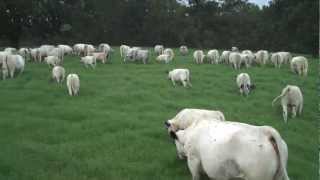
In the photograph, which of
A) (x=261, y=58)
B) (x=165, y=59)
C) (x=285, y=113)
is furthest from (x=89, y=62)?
(x=285, y=113)

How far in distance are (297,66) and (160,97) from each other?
13169 mm

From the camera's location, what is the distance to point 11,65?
29.5 metres

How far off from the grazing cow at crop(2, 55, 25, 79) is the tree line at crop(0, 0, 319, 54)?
80.8 feet

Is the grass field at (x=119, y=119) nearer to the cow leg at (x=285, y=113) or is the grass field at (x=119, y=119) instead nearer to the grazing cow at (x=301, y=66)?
the cow leg at (x=285, y=113)

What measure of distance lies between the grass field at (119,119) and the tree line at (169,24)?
24.3m

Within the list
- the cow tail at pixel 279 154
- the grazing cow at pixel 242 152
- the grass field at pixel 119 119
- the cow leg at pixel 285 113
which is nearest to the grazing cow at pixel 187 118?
the grass field at pixel 119 119

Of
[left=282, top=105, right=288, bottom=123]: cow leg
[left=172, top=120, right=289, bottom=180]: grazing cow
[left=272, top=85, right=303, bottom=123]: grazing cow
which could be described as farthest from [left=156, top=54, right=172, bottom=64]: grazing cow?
[left=172, top=120, right=289, bottom=180]: grazing cow

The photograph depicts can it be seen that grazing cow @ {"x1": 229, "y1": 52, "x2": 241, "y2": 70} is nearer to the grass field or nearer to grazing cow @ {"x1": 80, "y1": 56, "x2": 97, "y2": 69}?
the grass field

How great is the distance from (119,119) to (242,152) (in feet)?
30.9

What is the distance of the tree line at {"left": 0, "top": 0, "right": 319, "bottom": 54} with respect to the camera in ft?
185

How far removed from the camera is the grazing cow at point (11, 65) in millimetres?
28831

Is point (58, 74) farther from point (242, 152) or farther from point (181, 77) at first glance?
point (242, 152)

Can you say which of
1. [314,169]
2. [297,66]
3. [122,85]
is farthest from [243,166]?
[297,66]

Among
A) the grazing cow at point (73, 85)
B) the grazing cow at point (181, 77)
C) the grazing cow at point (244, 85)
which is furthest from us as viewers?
the grazing cow at point (181, 77)
